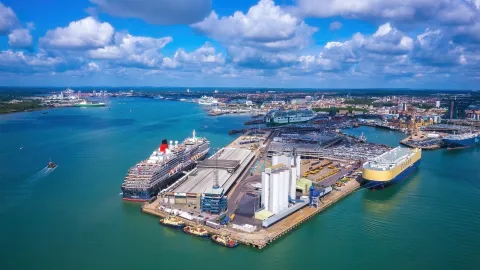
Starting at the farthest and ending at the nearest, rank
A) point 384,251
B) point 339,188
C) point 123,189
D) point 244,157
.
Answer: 1. point 244,157
2. point 339,188
3. point 123,189
4. point 384,251

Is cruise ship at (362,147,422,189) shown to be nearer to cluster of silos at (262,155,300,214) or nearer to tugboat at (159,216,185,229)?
cluster of silos at (262,155,300,214)

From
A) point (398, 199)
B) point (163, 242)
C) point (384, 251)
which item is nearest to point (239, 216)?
point (163, 242)

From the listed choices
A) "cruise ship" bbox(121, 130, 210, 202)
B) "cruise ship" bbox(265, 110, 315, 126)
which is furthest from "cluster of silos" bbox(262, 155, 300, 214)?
"cruise ship" bbox(265, 110, 315, 126)

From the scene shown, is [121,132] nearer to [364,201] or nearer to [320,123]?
[320,123]

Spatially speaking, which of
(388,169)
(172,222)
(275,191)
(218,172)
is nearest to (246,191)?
(218,172)

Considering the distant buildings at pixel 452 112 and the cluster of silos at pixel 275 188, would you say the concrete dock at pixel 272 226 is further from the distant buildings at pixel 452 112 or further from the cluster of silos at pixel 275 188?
the distant buildings at pixel 452 112

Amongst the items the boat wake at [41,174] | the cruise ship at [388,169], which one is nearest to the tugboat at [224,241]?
the cruise ship at [388,169]
